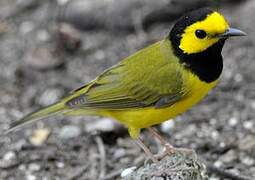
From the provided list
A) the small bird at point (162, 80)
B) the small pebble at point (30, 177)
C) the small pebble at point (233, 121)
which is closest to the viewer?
the small bird at point (162, 80)

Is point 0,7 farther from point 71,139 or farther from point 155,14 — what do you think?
point 71,139

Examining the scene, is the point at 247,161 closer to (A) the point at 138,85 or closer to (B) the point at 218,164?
(B) the point at 218,164

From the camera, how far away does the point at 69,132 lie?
236 inches

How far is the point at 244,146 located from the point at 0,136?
87.9 inches

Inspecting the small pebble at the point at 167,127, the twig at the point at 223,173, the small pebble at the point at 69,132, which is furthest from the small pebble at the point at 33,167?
the twig at the point at 223,173

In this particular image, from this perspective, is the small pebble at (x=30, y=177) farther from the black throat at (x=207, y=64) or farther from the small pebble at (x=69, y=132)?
the black throat at (x=207, y=64)

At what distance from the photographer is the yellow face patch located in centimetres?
446

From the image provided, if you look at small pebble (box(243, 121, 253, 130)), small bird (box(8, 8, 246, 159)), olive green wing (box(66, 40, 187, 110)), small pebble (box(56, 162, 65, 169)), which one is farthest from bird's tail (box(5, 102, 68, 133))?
small pebble (box(243, 121, 253, 130))

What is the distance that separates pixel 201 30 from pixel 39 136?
217cm

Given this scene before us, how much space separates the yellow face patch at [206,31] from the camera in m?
4.46

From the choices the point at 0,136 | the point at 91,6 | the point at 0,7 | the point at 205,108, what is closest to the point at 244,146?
the point at 205,108

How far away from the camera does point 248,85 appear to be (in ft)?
20.9

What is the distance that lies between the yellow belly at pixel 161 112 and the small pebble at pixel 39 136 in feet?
3.49

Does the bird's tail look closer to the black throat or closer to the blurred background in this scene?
the blurred background
